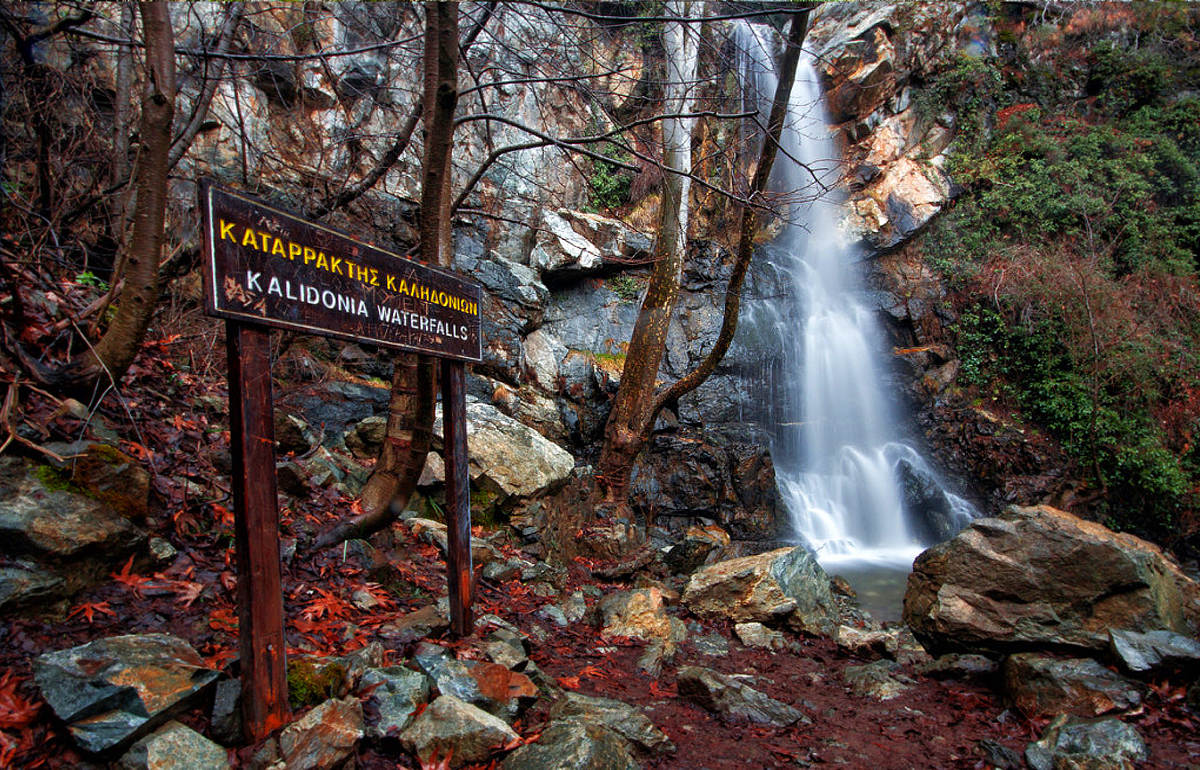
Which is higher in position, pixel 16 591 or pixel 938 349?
pixel 938 349

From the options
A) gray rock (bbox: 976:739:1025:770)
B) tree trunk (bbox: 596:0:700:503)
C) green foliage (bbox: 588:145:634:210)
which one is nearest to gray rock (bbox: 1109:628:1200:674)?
gray rock (bbox: 976:739:1025:770)

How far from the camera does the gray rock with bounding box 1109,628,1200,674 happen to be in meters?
3.46

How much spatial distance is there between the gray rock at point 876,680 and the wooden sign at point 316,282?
3.58 meters

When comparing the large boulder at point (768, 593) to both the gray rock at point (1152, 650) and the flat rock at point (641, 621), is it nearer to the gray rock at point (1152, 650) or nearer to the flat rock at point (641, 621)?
the flat rock at point (641, 621)

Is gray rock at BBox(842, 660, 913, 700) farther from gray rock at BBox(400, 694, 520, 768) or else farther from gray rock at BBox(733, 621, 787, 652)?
gray rock at BBox(400, 694, 520, 768)

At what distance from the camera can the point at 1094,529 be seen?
4664mm

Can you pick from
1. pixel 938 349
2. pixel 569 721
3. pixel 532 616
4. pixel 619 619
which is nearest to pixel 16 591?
pixel 569 721

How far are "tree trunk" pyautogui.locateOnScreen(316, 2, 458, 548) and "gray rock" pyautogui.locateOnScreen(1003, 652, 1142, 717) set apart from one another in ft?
13.8

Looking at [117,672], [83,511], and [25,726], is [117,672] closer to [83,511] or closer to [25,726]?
[25,726]

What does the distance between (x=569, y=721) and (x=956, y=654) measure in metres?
3.31

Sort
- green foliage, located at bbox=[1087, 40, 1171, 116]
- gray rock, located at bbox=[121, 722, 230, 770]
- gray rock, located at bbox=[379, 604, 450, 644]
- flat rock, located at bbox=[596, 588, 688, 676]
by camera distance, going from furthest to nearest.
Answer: green foliage, located at bbox=[1087, 40, 1171, 116] → flat rock, located at bbox=[596, 588, 688, 676] → gray rock, located at bbox=[379, 604, 450, 644] → gray rock, located at bbox=[121, 722, 230, 770]

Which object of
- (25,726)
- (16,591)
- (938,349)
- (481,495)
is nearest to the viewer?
(25,726)

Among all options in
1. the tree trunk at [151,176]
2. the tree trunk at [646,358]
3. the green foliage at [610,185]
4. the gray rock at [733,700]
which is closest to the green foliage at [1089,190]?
the green foliage at [610,185]

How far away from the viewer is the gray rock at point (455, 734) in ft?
7.66
